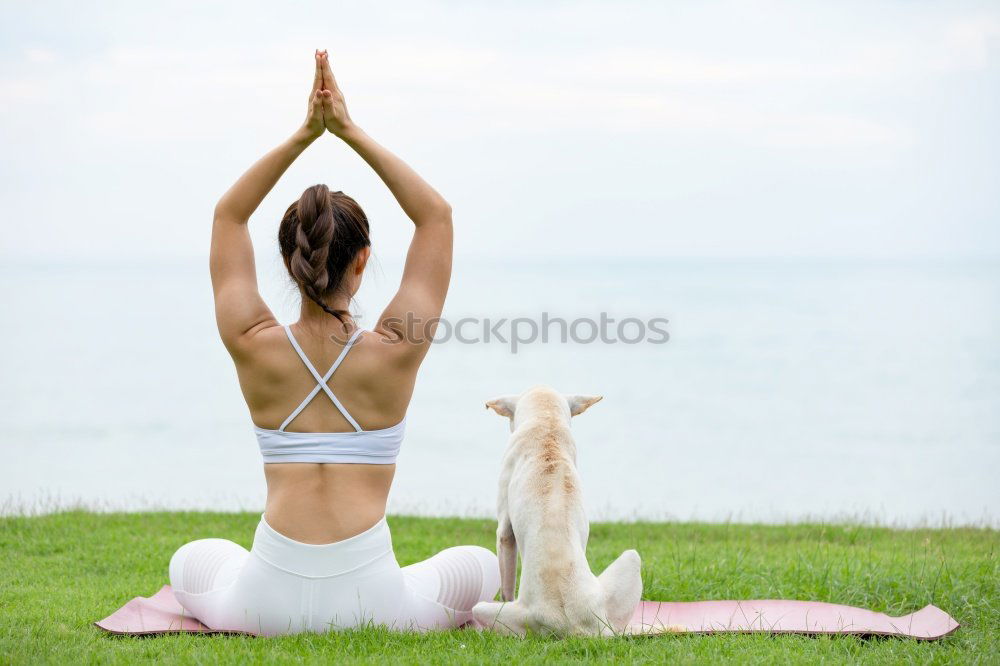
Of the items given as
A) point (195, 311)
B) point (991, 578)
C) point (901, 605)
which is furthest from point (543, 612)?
point (195, 311)

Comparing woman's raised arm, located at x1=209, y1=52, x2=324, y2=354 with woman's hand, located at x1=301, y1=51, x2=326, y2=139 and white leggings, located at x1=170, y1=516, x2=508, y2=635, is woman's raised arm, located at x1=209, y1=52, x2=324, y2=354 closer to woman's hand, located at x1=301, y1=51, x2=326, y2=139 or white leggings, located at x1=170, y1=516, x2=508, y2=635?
woman's hand, located at x1=301, y1=51, x2=326, y2=139

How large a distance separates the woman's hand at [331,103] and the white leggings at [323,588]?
1.67 metres

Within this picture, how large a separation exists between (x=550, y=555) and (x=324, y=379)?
3.89 ft

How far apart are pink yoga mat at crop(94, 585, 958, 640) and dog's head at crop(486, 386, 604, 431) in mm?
1063

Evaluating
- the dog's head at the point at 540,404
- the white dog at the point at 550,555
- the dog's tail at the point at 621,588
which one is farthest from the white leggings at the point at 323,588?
the dog's head at the point at 540,404

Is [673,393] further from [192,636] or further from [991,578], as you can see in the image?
[192,636]

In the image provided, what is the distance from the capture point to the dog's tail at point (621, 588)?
168 inches

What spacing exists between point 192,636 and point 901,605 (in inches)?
139

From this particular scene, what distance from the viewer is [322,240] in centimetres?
408

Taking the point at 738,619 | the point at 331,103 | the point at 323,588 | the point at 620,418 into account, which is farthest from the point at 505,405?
the point at 620,418

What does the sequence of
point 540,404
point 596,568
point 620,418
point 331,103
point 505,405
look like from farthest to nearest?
point 620,418 → point 596,568 → point 505,405 → point 540,404 → point 331,103

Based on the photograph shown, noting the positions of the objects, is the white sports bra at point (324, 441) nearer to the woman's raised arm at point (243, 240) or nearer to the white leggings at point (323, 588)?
the woman's raised arm at point (243, 240)

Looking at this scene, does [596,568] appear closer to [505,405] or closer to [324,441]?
[505,405]

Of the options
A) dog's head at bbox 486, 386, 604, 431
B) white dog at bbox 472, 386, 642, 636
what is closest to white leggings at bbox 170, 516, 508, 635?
white dog at bbox 472, 386, 642, 636
